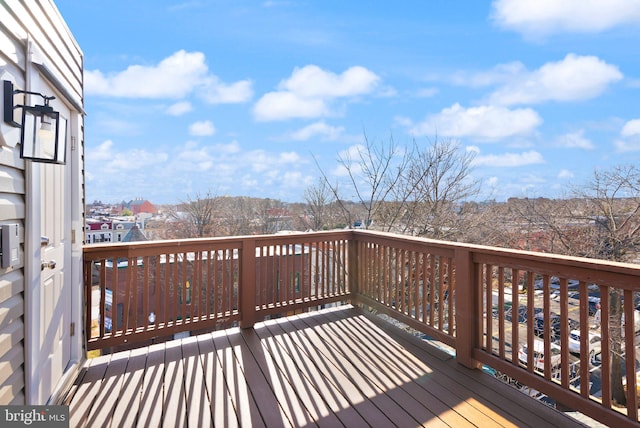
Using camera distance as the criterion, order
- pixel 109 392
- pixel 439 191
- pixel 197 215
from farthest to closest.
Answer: pixel 197 215 → pixel 439 191 → pixel 109 392

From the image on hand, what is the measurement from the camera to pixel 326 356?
9.34 ft

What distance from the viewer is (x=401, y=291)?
3.45 metres

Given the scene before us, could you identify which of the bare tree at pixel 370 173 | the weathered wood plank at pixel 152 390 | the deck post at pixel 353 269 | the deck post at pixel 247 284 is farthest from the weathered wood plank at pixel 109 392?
the bare tree at pixel 370 173

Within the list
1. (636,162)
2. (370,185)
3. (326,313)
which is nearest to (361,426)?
(326,313)

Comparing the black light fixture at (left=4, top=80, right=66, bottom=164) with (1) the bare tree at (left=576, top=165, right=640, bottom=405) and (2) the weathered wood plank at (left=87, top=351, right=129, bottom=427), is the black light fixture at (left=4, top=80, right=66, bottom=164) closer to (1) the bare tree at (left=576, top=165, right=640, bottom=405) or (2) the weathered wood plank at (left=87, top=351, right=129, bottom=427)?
(2) the weathered wood plank at (left=87, top=351, right=129, bottom=427)

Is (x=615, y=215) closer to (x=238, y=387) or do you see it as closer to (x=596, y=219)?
(x=596, y=219)

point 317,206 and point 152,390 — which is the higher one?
point 317,206

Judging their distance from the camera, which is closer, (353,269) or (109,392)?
(109,392)

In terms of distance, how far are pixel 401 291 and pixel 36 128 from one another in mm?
3120

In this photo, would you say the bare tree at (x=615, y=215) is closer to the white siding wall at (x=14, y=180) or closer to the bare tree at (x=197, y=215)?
the white siding wall at (x=14, y=180)

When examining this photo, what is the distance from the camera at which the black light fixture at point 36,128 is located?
1427mm

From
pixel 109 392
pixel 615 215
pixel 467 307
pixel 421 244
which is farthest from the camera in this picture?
pixel 615 215

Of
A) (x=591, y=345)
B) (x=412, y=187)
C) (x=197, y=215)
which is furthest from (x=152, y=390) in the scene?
(x=197, y=215)

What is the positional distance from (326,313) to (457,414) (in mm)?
2022
